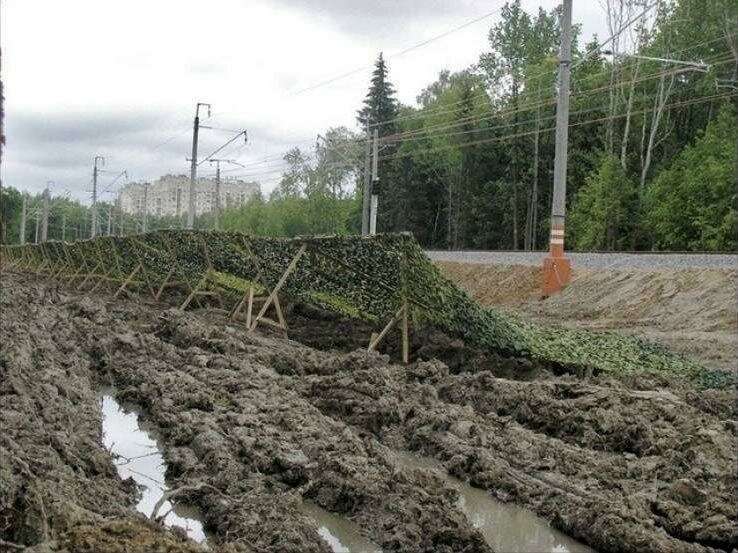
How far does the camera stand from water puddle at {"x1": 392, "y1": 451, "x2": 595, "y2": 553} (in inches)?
207

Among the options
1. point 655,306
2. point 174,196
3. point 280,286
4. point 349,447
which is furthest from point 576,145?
point 174,196

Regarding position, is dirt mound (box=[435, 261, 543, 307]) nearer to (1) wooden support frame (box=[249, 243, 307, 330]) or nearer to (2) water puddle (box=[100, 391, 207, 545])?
(1) wooden support frame (box=[249, 243, 307, 330])

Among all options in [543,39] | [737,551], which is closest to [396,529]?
[737,551]

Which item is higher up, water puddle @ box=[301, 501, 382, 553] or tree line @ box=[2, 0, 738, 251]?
tree line @ box=[2, 0, 738, 251]

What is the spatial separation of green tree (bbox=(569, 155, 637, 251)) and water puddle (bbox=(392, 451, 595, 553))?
3255 centimetres

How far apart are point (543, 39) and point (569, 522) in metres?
51.9

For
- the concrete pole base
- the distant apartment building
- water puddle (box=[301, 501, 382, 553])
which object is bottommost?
water puddle (box=[301, 501, 382, 553])

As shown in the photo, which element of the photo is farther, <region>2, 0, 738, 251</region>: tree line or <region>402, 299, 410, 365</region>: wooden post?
<region>2, 0, 738, 251</region>: tree line

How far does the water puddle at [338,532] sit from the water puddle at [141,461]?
2.37 ft

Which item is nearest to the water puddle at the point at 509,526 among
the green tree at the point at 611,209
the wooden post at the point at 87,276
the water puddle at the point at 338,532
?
the water puddle at the point at 338,532

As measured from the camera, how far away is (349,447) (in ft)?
21.8

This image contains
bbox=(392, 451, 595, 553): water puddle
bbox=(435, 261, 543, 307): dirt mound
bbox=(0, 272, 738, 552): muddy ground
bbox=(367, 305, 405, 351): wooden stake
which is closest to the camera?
bbox=(0, 272, 738, 552): muddy ground

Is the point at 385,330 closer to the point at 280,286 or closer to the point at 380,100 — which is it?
the point at 280,286

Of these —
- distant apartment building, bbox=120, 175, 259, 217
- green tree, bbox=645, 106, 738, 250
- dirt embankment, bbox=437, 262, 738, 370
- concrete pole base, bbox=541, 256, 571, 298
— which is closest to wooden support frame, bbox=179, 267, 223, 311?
dirt embankment, bbox=437, 262, 738, 370
